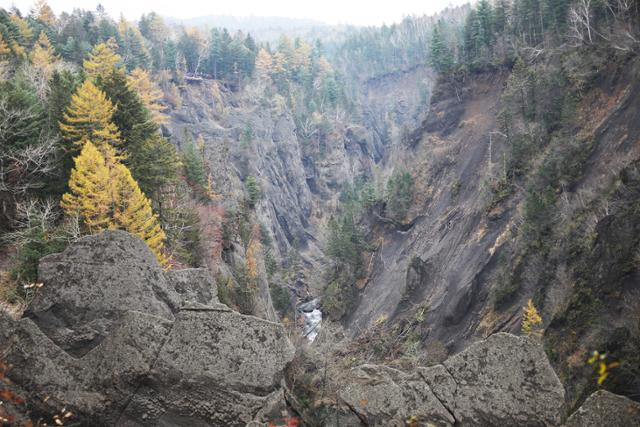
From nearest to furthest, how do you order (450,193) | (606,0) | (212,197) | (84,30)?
(606,0) < (212,197) < (450,193) < (84,30)

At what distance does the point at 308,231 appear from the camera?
360 feet

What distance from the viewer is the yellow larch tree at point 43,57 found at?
161 feet

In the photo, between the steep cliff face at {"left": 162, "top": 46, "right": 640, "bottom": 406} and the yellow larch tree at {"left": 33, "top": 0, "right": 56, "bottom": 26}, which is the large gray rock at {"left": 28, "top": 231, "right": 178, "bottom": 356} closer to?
the steep cliff face at {"left": 162, "top": 46, "right": 640, "bottom": 406}

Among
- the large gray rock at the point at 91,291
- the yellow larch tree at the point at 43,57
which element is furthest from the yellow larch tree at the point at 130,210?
the yellow larch tree at the point at 43,57

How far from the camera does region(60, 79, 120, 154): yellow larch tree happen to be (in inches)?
1107

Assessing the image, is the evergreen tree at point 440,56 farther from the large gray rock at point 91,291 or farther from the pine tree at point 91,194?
the large gray rock at point 91,291

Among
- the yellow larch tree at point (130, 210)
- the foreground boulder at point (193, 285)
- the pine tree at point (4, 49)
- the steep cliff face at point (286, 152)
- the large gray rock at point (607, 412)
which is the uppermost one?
the pine tree at point (4, 49)

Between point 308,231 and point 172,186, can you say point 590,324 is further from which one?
point 308,231

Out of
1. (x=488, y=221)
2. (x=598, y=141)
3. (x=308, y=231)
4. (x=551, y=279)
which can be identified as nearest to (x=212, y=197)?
(x=488, y=221)

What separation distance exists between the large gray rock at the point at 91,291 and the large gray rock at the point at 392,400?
498 cm

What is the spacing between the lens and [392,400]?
8.12 m

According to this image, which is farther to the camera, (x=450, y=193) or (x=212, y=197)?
(x=450, y=193)

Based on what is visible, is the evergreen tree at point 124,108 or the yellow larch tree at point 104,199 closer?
the yellow larch tree at point 104,199

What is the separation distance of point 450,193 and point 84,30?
8472cm
